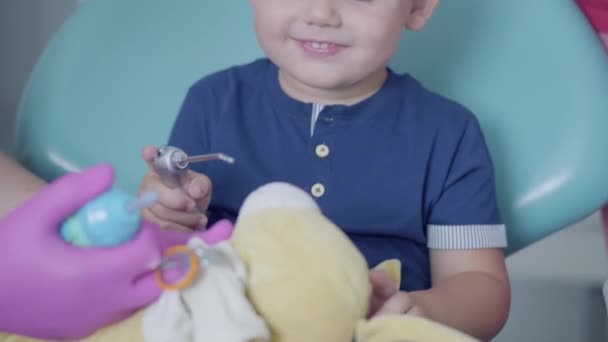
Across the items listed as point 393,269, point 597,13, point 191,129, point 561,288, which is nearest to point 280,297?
point 393,269

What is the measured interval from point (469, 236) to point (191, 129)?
0.29 metres

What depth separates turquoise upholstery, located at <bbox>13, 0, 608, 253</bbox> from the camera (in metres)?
0.82

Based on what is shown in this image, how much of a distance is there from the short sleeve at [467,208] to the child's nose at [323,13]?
0.18 meters

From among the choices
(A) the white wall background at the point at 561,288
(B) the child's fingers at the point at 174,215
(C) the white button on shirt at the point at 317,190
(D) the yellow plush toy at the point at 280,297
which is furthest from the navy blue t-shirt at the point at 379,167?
(A) the white wall background at the point at 561,288

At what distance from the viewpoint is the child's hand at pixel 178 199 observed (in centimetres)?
63

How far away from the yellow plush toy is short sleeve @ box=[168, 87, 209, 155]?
37cm

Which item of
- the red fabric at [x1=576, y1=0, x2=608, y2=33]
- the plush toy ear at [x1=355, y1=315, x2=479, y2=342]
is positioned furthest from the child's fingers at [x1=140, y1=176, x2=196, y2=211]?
the red fabric at [x1=576, y1=0, x2=608, y2=33]

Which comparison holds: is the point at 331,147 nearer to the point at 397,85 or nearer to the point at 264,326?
the point at 397,85

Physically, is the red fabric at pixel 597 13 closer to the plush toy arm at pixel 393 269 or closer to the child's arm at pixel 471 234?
the child's arm at pixel 471 234

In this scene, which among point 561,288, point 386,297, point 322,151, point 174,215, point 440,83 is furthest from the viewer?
point 561,288

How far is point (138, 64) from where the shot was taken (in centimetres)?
93

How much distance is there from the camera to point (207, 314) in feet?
1.34

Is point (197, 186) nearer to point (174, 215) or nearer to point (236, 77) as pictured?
point (174, 215)

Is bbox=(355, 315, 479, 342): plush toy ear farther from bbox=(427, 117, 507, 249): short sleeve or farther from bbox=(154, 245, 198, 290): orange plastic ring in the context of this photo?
bbox=(427, 117, 507, 249): short sleeve
